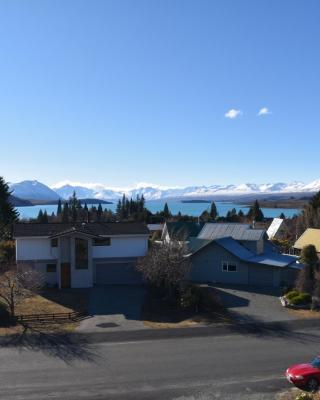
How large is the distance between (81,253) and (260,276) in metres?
18.5

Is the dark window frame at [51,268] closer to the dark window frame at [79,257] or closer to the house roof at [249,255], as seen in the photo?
the dark window frame at [79,257]

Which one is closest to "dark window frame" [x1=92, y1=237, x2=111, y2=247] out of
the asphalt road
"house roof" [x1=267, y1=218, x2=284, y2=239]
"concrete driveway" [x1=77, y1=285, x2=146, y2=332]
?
"concrete driveway" [x1=77, y1=285, x2=146, y2=332]

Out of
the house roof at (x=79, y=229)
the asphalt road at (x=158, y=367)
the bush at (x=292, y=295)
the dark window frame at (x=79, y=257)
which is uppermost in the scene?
the house roof at (x=79, y=229)

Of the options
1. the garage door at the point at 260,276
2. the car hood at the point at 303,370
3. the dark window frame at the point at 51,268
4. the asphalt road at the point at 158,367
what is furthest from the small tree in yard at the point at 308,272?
the dark window frame at the point at 51,268

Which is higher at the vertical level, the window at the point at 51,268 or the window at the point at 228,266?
the window at the point at 51,268

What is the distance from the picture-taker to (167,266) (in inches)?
1585

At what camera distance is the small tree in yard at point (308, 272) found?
41219mm

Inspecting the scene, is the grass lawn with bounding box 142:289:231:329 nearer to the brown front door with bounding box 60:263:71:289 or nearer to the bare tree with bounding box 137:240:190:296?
the bare tree with bounding box 137:240:190:296

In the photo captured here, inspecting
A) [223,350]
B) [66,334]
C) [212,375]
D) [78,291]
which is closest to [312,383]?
[212,375]

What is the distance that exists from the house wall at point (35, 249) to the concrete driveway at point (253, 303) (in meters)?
16.8

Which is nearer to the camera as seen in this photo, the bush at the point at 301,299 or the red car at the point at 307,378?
the red car at the point at 307,378

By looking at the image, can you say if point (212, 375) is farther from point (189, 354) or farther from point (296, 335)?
point (296, 335)

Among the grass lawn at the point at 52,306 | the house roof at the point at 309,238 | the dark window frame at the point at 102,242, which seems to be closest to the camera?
the grass lawn at the point at 52,306

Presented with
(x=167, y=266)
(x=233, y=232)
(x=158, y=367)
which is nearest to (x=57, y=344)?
(x=158, y=367)
